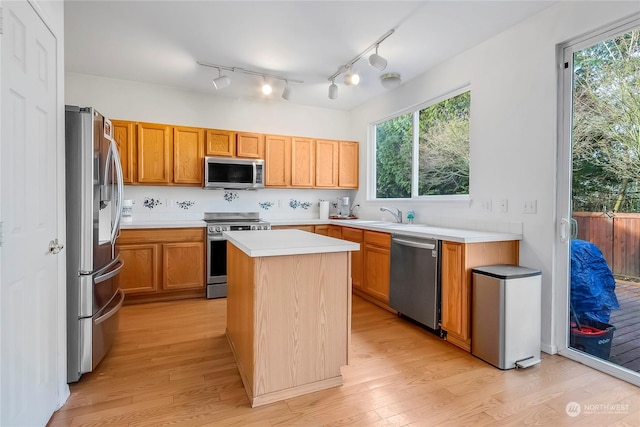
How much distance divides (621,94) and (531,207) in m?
0.91

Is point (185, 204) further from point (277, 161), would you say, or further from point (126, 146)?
point (277, 161)

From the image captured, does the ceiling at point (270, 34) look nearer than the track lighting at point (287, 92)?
Yes

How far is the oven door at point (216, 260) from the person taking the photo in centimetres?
390

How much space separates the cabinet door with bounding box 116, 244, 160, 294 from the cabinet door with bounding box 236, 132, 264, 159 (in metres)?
1.61

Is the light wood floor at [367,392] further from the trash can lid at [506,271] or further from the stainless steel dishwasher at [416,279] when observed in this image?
the trash can lid at [506,271]

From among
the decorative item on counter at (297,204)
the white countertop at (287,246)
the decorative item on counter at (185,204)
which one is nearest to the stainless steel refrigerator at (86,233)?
the white countertop at (287,246)

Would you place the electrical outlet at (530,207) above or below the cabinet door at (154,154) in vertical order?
below

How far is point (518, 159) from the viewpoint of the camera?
2.70 m

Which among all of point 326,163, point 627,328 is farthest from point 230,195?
point 627,328

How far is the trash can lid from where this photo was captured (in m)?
2.25

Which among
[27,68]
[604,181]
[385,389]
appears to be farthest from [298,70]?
[385,389]

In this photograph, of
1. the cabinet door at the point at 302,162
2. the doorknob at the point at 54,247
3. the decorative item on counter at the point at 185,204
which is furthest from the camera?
the cabinet door at the point at 302,162

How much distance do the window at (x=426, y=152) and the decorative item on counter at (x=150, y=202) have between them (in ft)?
9.91

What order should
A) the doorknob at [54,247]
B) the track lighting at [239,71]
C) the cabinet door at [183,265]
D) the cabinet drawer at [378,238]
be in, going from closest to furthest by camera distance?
the doorknob at [54,247] < the cabinet drawer at [378,238] < the track lighting at [239,71] < the cabinet door at [183,265]
